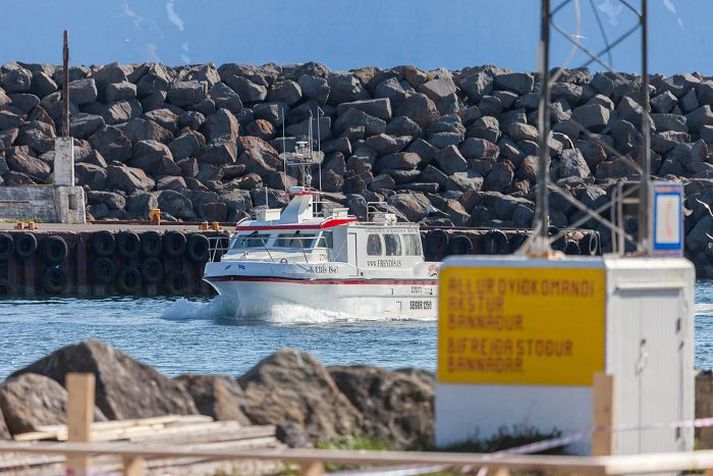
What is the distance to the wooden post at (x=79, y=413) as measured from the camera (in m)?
9.15

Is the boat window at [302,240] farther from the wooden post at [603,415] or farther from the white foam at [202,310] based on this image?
the wooden post at [603,415]

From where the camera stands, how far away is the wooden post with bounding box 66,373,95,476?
9.15 meters

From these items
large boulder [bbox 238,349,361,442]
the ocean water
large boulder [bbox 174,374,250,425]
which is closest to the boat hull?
the ocean water

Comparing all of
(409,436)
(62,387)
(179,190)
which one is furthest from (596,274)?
(179,190)

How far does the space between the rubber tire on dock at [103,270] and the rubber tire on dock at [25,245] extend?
192 cm

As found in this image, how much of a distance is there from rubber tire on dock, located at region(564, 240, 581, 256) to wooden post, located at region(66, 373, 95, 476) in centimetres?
4531

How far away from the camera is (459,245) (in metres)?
51.8

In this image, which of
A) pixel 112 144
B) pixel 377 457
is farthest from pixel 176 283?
pixel 377 457

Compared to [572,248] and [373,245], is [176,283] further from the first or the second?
[572,248]

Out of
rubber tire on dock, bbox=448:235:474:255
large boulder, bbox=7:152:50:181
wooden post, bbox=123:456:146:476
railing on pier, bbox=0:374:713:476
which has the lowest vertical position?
wooden post, bbox=123:456:146:476

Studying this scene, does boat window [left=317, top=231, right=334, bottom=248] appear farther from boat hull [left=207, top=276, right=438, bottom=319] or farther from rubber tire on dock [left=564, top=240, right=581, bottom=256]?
rubber tire on dock [left=564, top=240, right=581, bottom=256]

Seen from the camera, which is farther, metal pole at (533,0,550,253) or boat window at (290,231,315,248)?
boat window at (290,231,315,248)

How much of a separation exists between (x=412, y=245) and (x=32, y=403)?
25712 mm

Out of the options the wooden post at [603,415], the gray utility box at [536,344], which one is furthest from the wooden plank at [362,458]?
the gray utility box at [536,344]
